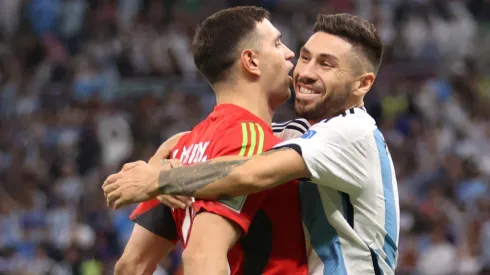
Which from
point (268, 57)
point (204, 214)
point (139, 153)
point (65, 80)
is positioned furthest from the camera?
point (65, 80)

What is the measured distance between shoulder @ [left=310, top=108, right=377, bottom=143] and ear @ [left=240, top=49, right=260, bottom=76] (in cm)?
33

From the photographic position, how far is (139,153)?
11.1 metres

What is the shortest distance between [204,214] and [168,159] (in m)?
0.53

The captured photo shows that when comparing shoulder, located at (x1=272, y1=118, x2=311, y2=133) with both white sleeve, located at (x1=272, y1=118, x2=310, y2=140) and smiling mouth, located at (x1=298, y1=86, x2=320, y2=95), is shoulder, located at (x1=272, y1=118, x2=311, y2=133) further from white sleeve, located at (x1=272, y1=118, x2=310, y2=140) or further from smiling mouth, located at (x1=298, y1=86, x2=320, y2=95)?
smiling mouth, located at (x1=298, y1=86, x2=320, y2=95)

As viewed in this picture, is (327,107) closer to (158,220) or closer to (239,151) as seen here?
(239,151)

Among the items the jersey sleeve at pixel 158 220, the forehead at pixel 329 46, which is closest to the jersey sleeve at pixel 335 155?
the forehead at pixel 329 46

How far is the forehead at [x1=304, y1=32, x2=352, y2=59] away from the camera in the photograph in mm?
3965

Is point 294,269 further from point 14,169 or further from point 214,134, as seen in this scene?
point 14,169

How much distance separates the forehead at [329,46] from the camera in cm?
396

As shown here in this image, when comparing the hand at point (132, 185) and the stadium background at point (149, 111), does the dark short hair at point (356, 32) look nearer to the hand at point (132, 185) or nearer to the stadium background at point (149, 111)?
the hand at point (132, 185)

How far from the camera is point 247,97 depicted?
3.92 m

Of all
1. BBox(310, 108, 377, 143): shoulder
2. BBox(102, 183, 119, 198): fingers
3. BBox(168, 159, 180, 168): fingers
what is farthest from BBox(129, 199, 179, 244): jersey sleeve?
BBox(310, 108, 377, 143): shoulder

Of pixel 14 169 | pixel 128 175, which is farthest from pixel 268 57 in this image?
pixel 14 169

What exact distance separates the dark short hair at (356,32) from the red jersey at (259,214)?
0.50 meters
